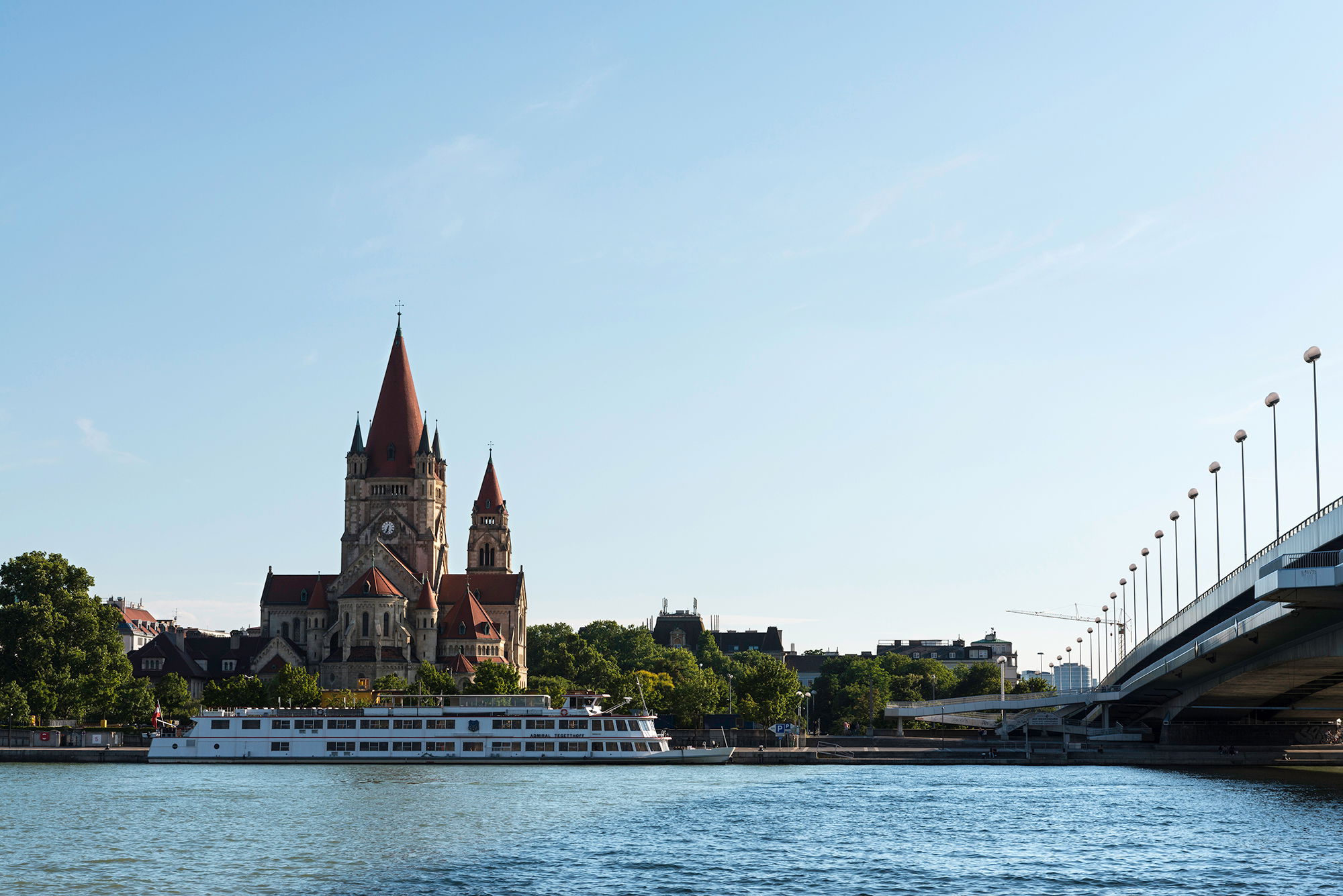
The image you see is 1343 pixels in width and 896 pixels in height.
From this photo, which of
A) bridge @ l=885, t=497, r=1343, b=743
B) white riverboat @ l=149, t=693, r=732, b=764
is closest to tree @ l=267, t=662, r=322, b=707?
white riverboat @ l=149, t=693, r=732, b=764

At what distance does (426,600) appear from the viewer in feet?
500

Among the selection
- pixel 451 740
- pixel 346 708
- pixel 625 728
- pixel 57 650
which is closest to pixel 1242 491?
pixel 625 728

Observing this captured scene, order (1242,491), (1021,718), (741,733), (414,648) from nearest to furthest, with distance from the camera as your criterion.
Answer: (1242,491), (741,733), (1021,718), (414,648)

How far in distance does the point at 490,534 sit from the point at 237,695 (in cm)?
4991

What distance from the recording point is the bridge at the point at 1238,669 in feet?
178

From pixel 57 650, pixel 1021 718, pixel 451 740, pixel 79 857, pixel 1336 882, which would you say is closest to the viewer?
pixel 1336 882

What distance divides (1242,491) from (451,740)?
5163 centimetres

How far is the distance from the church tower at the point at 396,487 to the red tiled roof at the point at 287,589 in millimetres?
5616

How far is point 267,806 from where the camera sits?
6612 centimetres

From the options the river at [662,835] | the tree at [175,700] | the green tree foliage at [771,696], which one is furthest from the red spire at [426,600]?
the river at [662,835]

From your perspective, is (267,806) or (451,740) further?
(451,740)

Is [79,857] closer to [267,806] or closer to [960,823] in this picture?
[267,806]

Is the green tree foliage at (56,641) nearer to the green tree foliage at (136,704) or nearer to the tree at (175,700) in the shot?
the green tree foliage at (136,704)

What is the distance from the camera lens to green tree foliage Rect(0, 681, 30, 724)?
106 metres
